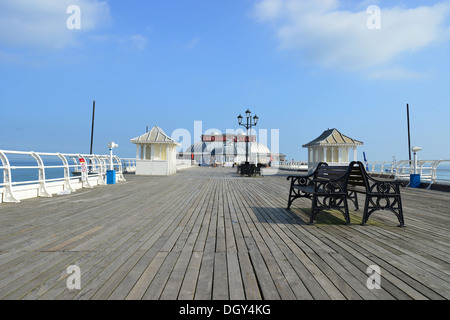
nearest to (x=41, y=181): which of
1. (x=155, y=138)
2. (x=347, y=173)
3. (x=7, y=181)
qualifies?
(x=7, y=181)

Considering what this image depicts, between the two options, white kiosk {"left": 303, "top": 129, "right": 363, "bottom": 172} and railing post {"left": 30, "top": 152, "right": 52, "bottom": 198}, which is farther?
white kiosk {"left": 303, "top": 129, "right": 363, "bottom": 172}

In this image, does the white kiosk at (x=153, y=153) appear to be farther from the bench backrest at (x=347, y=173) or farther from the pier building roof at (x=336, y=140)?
the bench backrest at (x=347, y=173)

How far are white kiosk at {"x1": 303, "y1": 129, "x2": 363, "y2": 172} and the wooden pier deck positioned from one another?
1339 cm

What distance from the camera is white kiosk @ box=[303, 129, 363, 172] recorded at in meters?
18.1

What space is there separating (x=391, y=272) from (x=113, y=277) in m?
2.40

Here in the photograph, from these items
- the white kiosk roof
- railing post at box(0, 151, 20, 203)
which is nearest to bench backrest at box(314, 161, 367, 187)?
railing post at box(0, 151, 20, 203)

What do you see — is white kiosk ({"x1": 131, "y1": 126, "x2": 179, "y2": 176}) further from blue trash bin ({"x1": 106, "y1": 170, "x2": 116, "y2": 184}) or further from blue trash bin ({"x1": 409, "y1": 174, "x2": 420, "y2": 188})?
blue trash bin ({"x1": 409, "y1": 174, "x2": 420, "y2": 188})

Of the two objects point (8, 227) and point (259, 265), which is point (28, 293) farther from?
point (8, 227)

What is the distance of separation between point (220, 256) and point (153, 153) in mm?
17911

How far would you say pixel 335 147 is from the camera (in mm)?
18531

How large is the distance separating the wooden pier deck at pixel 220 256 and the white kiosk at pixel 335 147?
1339cm

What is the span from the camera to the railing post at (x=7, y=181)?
20.9 ft

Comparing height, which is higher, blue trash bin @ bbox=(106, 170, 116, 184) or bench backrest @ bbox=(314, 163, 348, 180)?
bench backrest @ bbox=(314, 163, 348, 180)
